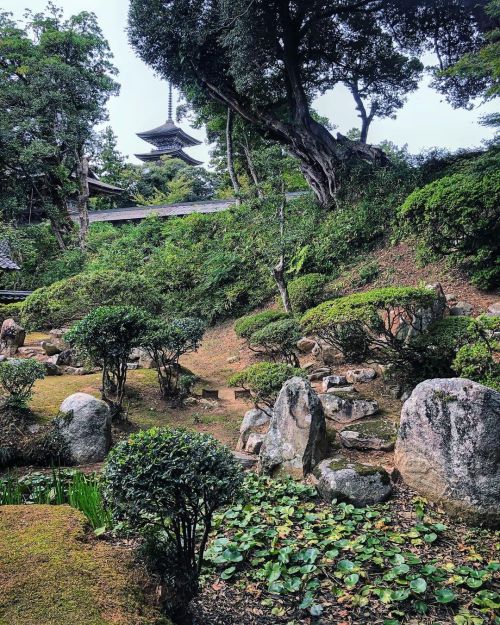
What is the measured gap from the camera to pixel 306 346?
29.4 feet

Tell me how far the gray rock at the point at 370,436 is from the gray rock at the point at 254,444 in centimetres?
98

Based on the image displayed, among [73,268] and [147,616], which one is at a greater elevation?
[73,268]

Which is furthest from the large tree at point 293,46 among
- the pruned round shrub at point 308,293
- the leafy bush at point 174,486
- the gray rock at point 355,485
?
the leafy bush at point 174,486

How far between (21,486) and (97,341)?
253 centimetres

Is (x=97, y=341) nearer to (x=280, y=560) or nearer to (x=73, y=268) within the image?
(x=280, y=560)

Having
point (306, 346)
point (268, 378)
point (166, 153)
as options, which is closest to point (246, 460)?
point (268, 378)

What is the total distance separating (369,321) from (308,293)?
4862 mm

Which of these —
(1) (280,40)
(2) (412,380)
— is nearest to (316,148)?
(1) (280,40)

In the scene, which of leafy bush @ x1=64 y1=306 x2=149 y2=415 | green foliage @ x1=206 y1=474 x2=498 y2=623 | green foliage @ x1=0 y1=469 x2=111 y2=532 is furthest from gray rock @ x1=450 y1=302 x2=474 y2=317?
green foliage @ x1=0 y1=469 x2=111 y2=532

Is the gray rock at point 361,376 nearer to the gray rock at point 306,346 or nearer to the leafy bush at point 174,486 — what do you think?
the gray rock at point 306,346

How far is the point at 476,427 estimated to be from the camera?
11.6 feet

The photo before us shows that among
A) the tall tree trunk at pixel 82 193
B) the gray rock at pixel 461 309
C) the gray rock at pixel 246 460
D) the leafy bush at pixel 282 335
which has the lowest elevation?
the gray rock at pixel 246 460

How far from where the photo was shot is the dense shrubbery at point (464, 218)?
680cm

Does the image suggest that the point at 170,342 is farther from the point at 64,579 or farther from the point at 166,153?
the point at 166,153
